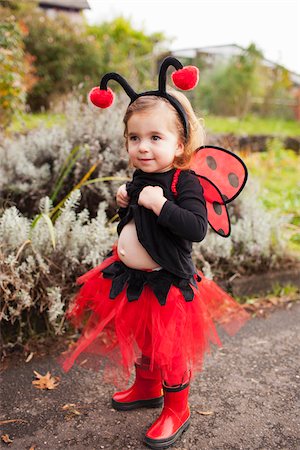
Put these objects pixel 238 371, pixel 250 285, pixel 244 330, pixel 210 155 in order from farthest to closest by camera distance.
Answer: pixel 250 285 → pixel 244 330 → pixel 238 371 → pixel 210 155

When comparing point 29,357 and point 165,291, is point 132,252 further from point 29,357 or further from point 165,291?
point 29,357

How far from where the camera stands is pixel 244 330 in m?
3.10

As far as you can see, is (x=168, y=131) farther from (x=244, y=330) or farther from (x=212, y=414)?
(x=244, y=330)

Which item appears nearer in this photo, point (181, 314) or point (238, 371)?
point (181, 314)

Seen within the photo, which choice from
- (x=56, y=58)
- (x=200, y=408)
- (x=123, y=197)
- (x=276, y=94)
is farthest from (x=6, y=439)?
(x=276, y=94)

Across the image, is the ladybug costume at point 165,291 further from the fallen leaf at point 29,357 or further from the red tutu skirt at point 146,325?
the fallen leaf at point 29,357

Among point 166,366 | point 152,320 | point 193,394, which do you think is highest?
point 152,320

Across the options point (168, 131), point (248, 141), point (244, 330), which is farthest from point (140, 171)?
point (248, 141)

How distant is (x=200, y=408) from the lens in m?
2.31

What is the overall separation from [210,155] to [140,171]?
1.18 ft

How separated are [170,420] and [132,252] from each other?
2.39ft

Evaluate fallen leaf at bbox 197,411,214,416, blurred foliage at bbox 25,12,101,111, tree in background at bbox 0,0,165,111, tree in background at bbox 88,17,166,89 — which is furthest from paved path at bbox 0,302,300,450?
tree in background at bbox 88,17,166,89

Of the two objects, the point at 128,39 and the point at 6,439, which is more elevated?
the point at 128,39
